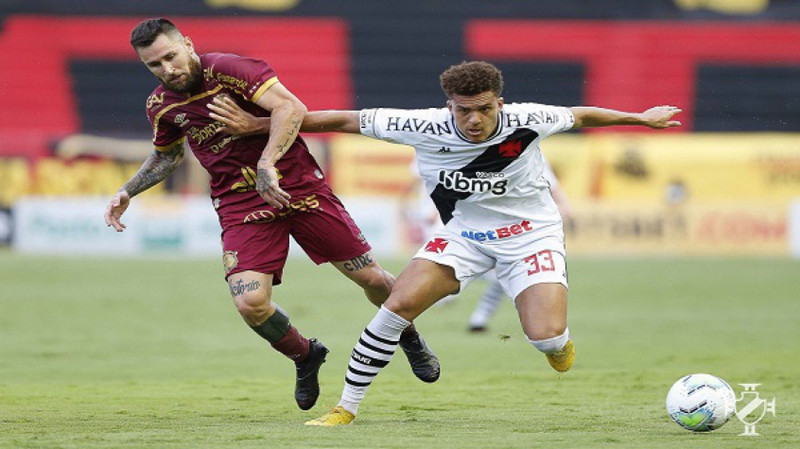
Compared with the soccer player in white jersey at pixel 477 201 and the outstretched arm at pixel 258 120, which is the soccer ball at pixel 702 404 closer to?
the soccer player in white jersey at pixel 477 201

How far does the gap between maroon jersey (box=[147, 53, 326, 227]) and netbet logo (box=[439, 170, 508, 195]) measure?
38.9 inches

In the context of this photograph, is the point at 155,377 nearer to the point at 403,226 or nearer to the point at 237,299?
the point at 237,299

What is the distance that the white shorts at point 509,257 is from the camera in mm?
7477

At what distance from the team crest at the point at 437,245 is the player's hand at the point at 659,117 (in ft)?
4.56

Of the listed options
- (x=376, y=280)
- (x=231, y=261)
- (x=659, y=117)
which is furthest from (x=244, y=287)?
(x=659, y=117)

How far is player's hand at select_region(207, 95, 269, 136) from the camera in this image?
7469 mm

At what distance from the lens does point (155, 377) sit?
9.96 metres

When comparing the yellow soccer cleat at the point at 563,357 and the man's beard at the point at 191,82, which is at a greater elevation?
the man's beard at the point at 191,82

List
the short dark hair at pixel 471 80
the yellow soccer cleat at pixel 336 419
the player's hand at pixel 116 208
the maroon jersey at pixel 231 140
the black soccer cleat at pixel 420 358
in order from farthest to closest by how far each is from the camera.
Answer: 1. the black soccer cleat at pixel 420 358
2. the player's hand at pixel 116 208
3. the maroon jersey at pixel 231 140
4. the yellow soccer cleat at pixel 336 419
5. the short dark hair at pixel 471 80

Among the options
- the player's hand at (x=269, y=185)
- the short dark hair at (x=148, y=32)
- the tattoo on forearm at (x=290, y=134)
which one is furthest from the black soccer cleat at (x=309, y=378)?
the short dark hair at (x=148, y=32)

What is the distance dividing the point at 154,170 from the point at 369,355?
2.07 m

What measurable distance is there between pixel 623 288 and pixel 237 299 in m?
11.0

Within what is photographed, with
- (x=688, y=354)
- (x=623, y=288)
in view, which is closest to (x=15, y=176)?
(x=623, y=288)

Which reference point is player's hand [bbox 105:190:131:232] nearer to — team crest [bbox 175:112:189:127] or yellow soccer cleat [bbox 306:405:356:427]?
team crest [bbox 175:112:189:127]
